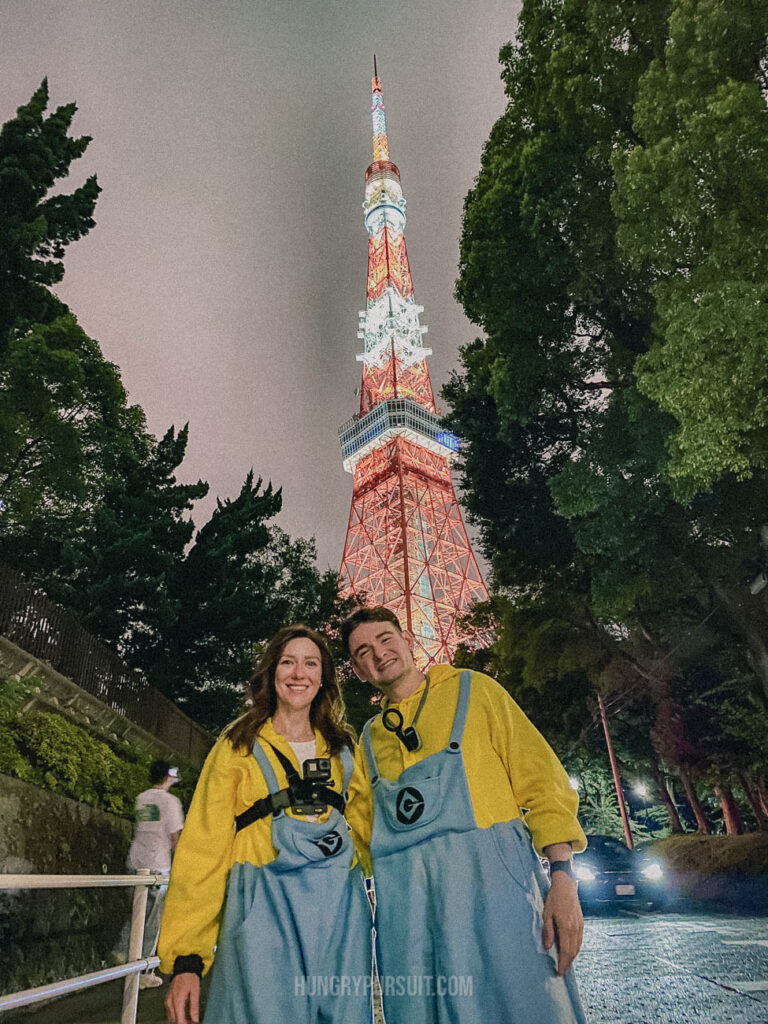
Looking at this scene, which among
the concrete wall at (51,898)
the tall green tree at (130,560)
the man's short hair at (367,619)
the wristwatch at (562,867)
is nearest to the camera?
the wristwatch at (562,867)

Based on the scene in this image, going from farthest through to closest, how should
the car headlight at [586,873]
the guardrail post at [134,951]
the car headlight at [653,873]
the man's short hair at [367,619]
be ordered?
the car headlight at [586,873] < the car headlight at [653,873] < the guardrail post at [134,951] < the man's short hair at [367,619]

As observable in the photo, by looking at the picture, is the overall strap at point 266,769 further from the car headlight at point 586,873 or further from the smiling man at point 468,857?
the car headlight at point 586,873

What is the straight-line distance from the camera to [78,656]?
8.76m

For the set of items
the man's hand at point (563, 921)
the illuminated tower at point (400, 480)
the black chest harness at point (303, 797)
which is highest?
the illuminated tower at point (400, 480)

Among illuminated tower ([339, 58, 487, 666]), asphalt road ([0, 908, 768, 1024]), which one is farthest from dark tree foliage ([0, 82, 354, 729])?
illuminated tower ([339, 58, 487, 666])

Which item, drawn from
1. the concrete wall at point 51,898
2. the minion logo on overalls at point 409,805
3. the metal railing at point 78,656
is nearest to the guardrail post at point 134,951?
the minion logo on overalls at point 409,805

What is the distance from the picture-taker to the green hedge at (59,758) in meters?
5.21

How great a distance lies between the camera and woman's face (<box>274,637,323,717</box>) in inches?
80.4

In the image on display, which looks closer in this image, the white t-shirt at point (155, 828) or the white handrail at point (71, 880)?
the white handrail at point (71, 880)

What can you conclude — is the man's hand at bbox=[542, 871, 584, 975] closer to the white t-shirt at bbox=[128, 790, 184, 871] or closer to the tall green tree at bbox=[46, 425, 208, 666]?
the white t-shirt at bbox=[128, 790, 184, 871]

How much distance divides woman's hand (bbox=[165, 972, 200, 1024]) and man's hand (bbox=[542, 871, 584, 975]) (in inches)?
32.3

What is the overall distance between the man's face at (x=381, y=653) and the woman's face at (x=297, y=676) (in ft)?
0.42

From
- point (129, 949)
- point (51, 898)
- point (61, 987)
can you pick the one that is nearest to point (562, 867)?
point (61, 987)

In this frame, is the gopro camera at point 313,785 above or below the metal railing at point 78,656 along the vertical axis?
below
